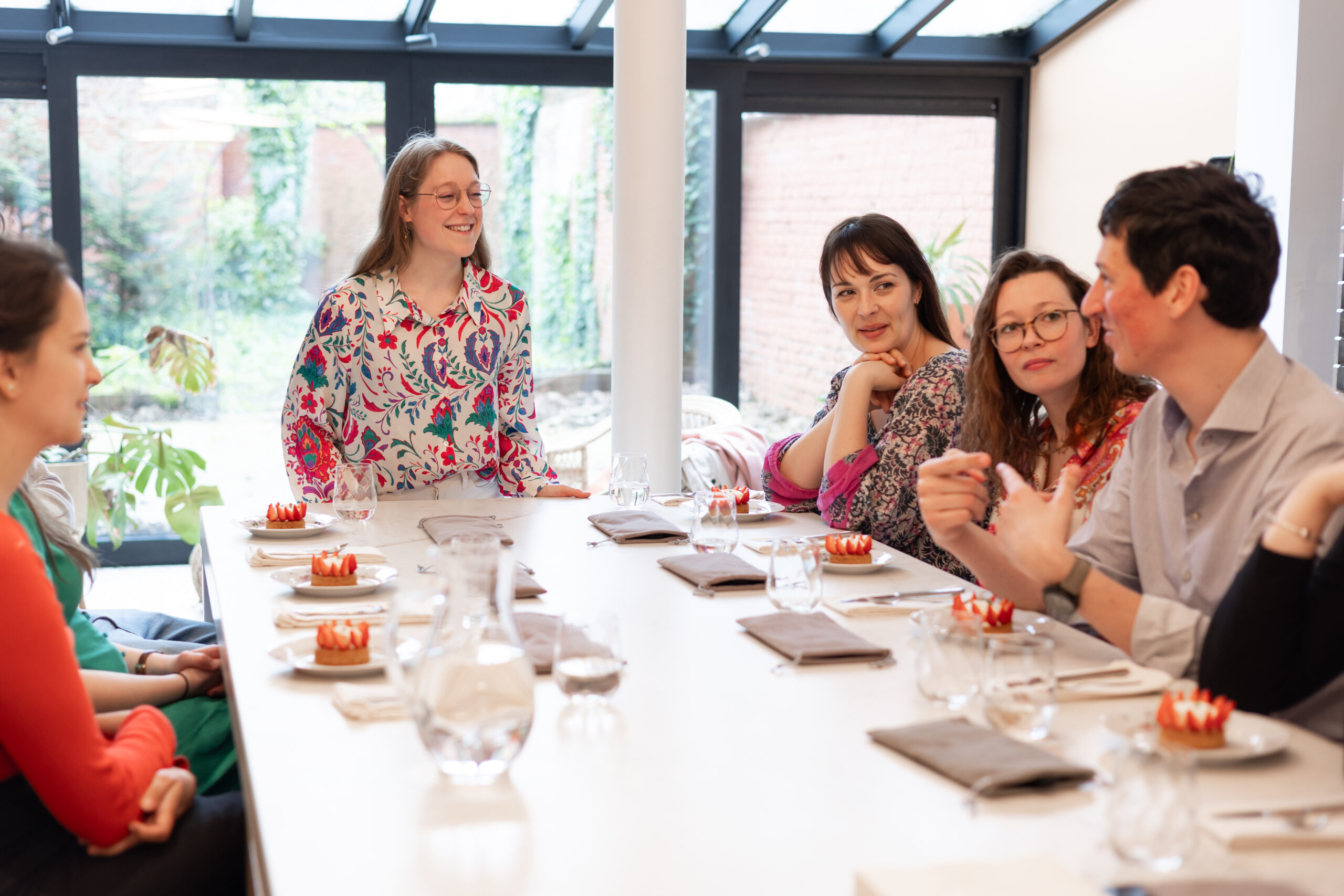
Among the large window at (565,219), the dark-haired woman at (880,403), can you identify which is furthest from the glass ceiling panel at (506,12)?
the dark-haired woman at (880,403)

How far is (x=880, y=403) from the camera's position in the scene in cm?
289

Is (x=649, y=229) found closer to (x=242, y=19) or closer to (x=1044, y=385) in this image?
(x=1044, y=385)

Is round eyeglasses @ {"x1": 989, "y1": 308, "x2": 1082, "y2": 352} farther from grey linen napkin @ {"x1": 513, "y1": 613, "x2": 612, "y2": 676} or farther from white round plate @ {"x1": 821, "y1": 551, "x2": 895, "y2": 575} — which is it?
grey linen napkin @ {"x1": 513, "y1": 613, "x2": 612, "y2": 676}

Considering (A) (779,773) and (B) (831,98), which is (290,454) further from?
(B) (831,98)

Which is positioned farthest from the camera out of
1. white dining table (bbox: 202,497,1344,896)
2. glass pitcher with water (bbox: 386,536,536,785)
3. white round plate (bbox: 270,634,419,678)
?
white round plate (bbox: 270,634,419,678)

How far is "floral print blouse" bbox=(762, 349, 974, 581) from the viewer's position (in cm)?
259

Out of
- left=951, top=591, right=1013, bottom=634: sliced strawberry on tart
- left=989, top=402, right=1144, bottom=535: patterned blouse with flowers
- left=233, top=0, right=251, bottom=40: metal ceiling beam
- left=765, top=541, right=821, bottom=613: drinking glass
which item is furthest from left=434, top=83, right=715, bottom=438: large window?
left=951, top=591, right=1013, bottom=634: sliced strawberry on tart

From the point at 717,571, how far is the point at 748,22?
153 inches

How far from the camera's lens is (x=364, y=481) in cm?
230

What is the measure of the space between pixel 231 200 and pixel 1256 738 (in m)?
5.11

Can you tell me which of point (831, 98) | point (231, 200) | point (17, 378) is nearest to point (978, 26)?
point (831, 98)

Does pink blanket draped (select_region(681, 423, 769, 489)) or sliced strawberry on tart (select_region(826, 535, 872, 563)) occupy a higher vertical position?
sliced strawberry on tart (select_region(826, 535, 872, 563))

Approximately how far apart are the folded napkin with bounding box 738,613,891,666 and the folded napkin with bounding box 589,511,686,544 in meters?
0.63

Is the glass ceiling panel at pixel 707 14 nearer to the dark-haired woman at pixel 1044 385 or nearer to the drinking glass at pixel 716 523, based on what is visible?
the dark-haired woman at pixel 1044 385
